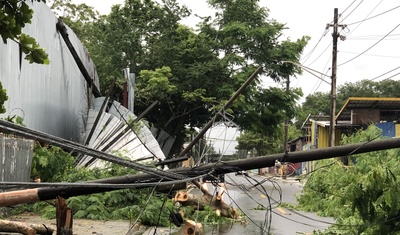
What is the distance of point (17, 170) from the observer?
482 inches

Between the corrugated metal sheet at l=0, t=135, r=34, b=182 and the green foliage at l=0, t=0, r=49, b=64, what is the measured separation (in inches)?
322

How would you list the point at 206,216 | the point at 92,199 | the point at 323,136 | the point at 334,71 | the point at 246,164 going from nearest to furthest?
the point at 246,164
the point at 92,199
the point at 206,216
the point at 334,71
the point at 323,136

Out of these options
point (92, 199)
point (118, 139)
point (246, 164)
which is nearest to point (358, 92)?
point (118, 139)

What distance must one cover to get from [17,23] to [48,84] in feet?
47.9

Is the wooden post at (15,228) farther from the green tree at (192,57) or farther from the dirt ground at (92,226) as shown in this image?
the green tree at (192,57)

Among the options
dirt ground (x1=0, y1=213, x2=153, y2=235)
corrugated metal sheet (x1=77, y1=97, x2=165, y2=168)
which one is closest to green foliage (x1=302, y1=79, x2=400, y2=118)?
corrugated metal sheet (x1=77, y1=97, x2=165, y2=168)

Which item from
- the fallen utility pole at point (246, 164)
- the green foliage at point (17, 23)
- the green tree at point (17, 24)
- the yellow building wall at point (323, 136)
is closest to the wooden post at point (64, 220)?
the fallen utility pole at point (246, 164)

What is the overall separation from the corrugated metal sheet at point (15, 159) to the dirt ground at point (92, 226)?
0.94m

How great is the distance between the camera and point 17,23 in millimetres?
3574

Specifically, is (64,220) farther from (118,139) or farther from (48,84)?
(48,84)

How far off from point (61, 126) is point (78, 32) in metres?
20.9

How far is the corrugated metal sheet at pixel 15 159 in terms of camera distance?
37.4ft

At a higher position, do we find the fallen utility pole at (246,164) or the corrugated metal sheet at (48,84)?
the corrugated metal sheet at (48,84)

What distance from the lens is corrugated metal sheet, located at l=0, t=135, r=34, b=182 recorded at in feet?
37.4
